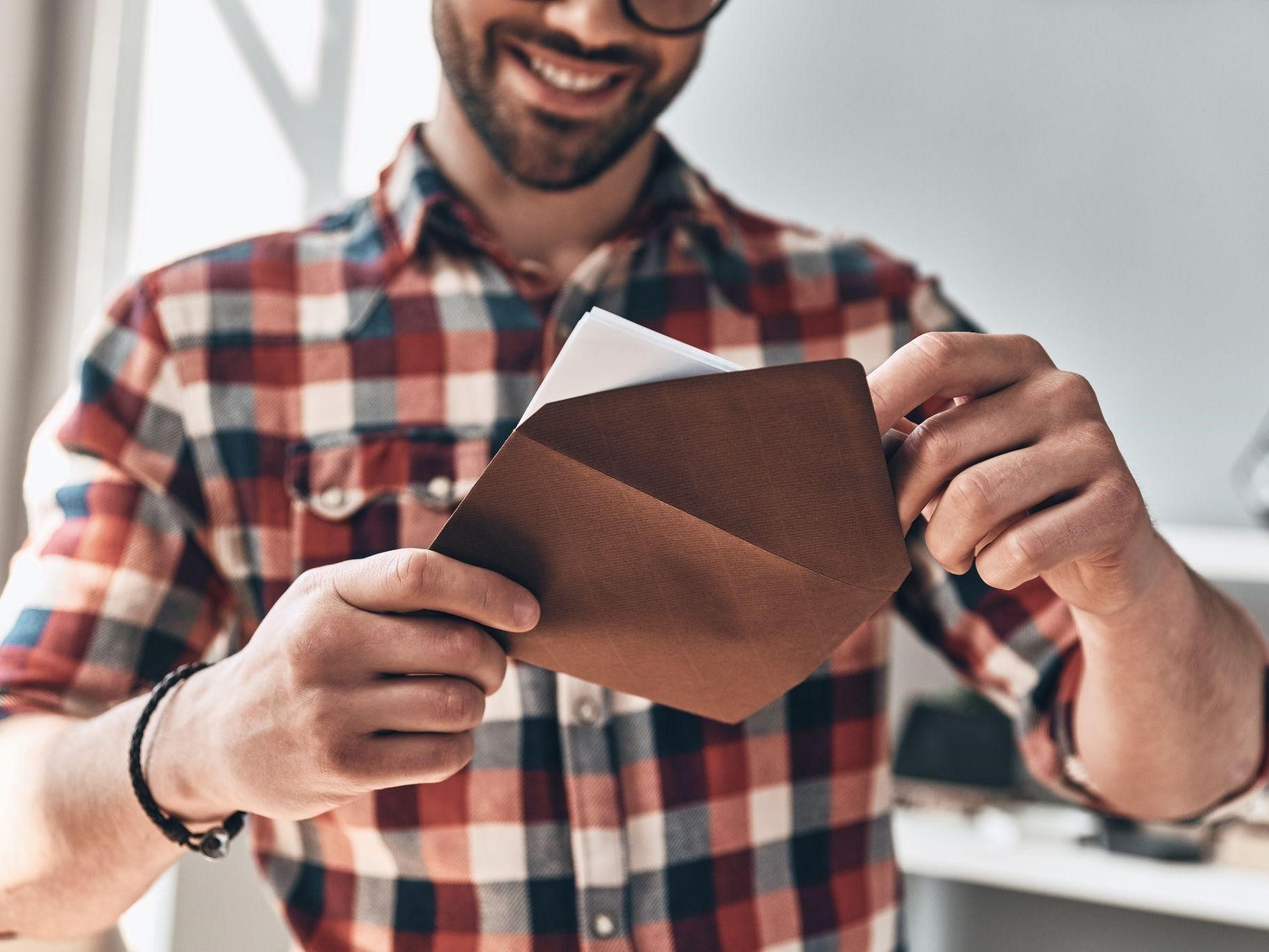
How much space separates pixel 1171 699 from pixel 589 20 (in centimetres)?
68

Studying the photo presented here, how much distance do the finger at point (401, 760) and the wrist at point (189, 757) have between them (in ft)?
0.33

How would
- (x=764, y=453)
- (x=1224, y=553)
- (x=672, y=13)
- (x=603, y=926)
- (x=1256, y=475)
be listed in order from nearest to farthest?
(x=764, y=453) < (x=603, y=926) < (x=672, y=13) < (x=1224, y=553) < (x=1256, y=475)

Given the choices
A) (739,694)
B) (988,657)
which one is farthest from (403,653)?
(988,657)

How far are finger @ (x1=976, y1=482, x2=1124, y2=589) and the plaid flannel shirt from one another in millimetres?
367

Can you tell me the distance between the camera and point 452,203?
952mm

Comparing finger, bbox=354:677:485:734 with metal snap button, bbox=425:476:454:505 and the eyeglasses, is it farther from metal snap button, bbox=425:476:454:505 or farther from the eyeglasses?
the eyeglasses

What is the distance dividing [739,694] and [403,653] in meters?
0.20

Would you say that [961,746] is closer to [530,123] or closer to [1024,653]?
[1024,653]

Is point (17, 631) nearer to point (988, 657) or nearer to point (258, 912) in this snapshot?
point (988, 657)

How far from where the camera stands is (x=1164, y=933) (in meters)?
1.56

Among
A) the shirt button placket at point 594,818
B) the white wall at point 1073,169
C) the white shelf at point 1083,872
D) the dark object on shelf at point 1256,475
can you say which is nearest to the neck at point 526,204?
the shirt button placket at point 594,818

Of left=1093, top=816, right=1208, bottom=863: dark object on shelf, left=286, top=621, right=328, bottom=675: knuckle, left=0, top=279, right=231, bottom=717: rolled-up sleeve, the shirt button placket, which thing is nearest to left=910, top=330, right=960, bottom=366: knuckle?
left=286, top=621, right=328, bottom=675: knuckle

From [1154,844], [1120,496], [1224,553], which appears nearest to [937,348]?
[1120,496]

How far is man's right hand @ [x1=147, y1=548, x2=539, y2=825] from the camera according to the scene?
531 millimetres
